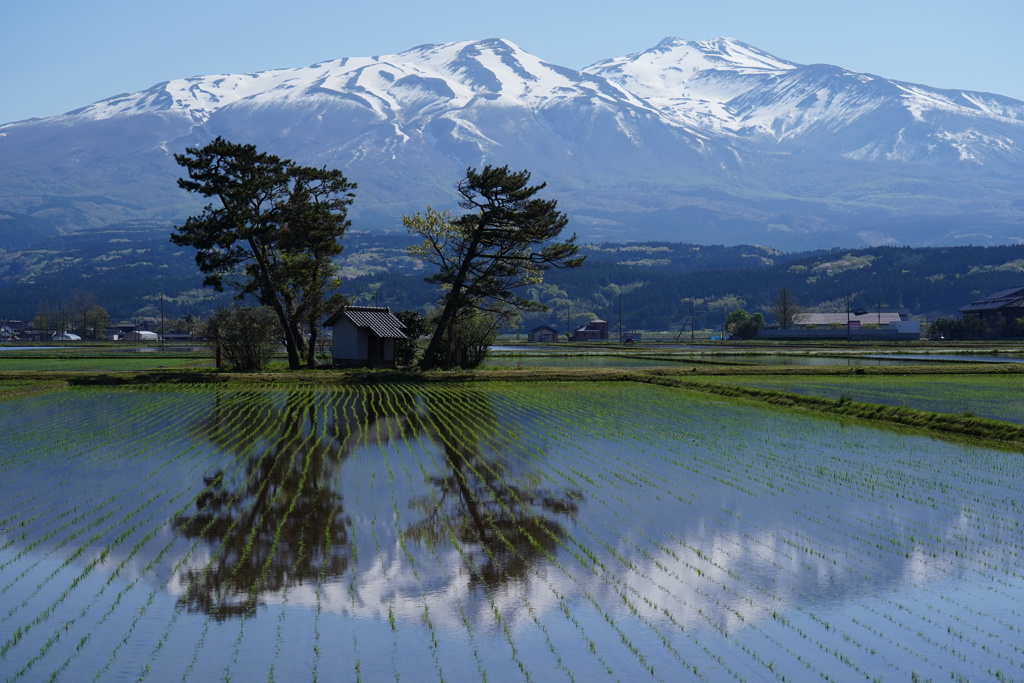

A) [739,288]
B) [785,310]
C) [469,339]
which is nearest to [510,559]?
[469,339]

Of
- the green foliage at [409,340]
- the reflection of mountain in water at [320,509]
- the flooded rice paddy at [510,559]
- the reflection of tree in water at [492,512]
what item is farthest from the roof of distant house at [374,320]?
the reflection of tree in water at [492,512]

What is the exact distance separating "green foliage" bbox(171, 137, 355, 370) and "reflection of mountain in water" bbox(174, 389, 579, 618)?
17.3 metres

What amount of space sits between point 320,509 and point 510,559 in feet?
10.5

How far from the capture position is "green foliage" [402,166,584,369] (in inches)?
1398

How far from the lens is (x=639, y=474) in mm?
14109

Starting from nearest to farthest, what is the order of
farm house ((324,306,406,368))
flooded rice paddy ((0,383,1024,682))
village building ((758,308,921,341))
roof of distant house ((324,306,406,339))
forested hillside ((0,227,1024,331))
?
flooded rice paddy ((0,383,1024,682)), roof of distant house ((324,306,406,339)), farm house ((324,306,406,368)), village building ((758,308,921,341)), forested hillside ((0,227,1024,331))

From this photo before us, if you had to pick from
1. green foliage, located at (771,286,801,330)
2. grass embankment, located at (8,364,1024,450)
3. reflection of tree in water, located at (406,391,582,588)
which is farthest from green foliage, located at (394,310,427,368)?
green foliage, located at (771,286,801,330)

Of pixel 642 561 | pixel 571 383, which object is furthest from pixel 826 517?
pixel 571 383

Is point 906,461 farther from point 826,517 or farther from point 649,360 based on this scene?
point 649,360

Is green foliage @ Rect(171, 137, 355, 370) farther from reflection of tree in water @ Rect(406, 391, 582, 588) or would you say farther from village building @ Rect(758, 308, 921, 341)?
village building @ Rect(758, 308, 921, 341)

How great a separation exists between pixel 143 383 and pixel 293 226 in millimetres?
9536

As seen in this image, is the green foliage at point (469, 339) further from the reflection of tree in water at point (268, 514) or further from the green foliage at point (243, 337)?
the reflection of tree in water at point (268, 514)

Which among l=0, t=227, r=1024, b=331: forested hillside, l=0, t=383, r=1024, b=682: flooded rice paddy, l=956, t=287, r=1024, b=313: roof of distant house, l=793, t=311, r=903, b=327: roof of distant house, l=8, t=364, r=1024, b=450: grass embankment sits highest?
l=0, t=227, r=1024, b=331: forested hillside

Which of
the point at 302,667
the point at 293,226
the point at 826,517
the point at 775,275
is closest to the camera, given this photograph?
the point at 302,667
